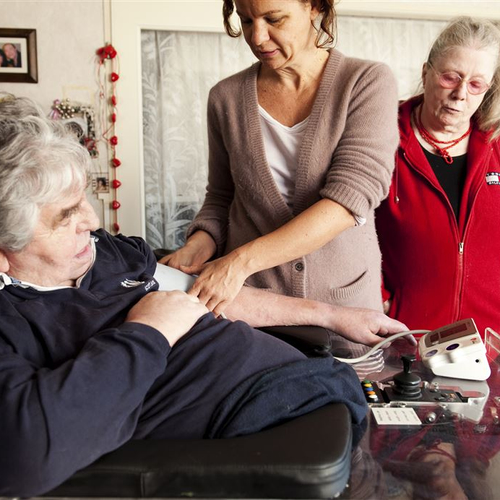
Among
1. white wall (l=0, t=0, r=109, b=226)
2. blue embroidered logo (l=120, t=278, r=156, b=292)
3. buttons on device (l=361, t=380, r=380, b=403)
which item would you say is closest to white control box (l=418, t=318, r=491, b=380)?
buttons on device (l=361, t=380, r=380, b=403)

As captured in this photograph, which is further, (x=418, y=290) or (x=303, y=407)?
(x=418, y=290)

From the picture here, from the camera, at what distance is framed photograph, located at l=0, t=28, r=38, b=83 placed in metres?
3.44

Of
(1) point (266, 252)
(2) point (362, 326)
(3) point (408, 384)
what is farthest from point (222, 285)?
(3) point (408, 384)

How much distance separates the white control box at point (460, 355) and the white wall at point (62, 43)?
9.24 ft

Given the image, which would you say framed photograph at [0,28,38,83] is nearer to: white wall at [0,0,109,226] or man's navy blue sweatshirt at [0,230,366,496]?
white wall at [0,0,109,226]

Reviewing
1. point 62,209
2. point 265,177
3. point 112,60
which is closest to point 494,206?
point 265,177

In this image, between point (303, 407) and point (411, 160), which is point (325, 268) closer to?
point (411, 160)

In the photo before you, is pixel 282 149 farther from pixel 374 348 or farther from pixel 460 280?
pixel 460 280

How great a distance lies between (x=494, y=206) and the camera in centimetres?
172

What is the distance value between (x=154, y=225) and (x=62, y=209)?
8.79ft

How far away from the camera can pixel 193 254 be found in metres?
1.65

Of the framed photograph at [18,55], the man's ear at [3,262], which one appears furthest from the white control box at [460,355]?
the framed photograph at [18,55]

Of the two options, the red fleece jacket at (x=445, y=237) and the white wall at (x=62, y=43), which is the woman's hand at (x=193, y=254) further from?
the white wall at (x=62, y=43)

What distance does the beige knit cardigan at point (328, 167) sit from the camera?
55.2 inches
